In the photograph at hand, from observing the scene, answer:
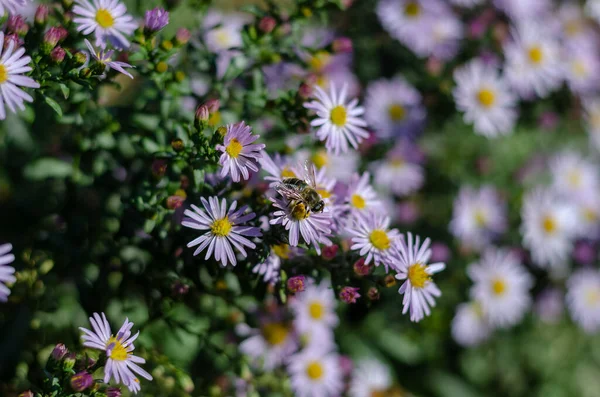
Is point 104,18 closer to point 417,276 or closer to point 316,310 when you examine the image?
point 417,276

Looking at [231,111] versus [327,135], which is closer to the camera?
[327,135]

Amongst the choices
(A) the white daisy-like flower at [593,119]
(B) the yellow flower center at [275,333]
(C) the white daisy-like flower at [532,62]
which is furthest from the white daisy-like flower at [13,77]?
(A) the white daisy-like flower at [593,119]

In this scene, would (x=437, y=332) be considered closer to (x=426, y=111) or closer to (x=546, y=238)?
(x=546, y=238)

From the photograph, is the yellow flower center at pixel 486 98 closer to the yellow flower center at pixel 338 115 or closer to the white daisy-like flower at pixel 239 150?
the yellow flower center at pixel 338 115

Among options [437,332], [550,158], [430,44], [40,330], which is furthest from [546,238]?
[40,330]

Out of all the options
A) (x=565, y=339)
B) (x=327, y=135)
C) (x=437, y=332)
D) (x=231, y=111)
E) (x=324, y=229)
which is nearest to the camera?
(x=324, y=229)

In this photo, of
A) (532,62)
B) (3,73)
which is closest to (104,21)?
(3,73)

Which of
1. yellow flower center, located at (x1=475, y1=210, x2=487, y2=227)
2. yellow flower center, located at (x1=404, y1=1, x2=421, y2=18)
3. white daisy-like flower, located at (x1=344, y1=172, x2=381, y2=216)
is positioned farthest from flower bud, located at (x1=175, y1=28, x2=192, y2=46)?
yellow flower center, located at (x1=475, y1=210, x2=487, y2=227)
